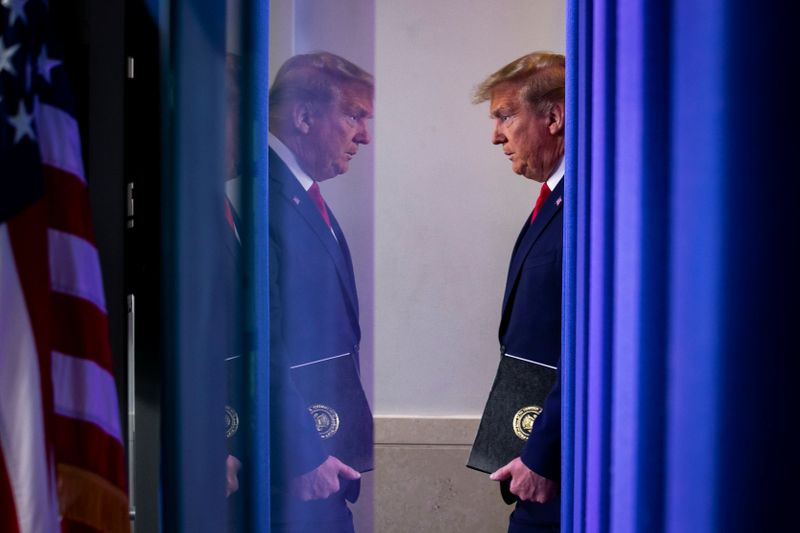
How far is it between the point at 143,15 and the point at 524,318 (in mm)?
1161

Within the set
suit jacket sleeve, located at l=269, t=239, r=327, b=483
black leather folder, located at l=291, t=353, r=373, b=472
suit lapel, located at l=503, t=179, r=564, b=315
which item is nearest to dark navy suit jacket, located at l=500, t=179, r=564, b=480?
suit lapel, located at l=503, t=179, r=564, b=315

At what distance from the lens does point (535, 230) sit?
7.02 feet

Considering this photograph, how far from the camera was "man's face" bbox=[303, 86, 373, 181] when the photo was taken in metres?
1.55

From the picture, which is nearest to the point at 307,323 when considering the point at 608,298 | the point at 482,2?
the point at 608,298

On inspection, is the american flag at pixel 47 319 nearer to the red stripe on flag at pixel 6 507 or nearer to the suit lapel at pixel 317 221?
the red stripe on flag at pixel 6 507

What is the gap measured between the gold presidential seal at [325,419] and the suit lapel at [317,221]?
6.9 inches

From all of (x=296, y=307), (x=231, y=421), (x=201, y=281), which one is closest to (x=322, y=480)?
(x=231, y=421)

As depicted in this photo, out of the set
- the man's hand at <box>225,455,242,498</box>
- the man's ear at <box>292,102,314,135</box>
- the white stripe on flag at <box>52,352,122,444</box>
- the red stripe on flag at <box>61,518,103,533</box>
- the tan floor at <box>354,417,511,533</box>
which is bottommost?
the tan floor at <box>354,417,511,533</box>

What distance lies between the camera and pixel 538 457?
1936 mm

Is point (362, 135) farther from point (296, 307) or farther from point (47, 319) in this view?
point (47, 319)

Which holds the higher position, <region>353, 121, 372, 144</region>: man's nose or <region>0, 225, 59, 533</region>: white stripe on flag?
<region>353, 121, 372, 144</region>: man's nose

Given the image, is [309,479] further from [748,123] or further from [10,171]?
[748,123]

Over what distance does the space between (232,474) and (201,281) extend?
1.11ft

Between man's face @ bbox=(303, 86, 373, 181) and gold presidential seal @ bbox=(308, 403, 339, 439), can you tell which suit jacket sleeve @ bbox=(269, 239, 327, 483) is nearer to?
gold presidential seal @ bbox=(308, 403, 339, 439)
